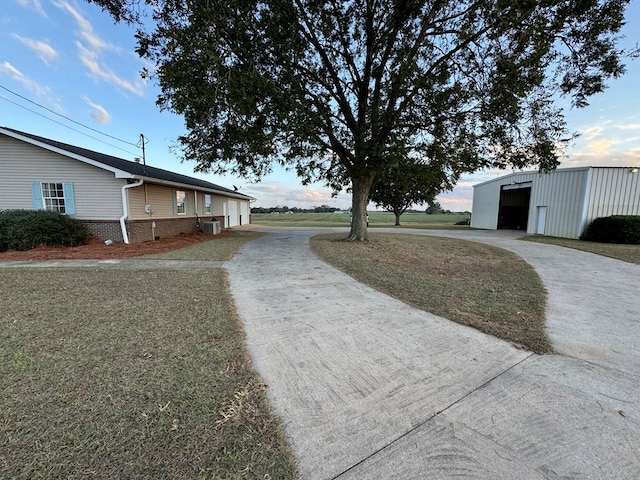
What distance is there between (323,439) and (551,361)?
2.52 m

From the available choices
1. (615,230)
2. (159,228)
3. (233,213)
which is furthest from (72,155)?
(615,230)

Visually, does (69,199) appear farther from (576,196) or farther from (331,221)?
(331,221)

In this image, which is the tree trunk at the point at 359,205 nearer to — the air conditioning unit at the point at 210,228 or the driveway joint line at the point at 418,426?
the air conditioning unit at the point at 210,228

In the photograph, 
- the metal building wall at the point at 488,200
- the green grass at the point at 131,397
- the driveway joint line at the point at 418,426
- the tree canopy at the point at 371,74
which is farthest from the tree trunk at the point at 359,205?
the metal building wall at the point at 488,200

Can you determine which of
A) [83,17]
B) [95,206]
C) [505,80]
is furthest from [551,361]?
[95,206]

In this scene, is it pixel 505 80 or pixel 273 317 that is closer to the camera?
pixel 273 317

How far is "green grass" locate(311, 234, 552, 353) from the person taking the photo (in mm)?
3773

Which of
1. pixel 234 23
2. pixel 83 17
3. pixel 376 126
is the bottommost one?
pixel 376 126

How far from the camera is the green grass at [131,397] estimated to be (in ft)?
5.20

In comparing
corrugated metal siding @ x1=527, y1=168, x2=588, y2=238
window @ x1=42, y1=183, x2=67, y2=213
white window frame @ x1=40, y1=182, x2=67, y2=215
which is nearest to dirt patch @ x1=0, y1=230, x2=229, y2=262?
white window frame @ x1=40, y1=182, x2=67, y2=215

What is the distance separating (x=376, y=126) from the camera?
9469 millimetres

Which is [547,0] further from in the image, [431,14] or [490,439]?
[490,439]

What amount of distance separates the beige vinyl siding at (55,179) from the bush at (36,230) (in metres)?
0.92

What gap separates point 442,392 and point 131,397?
Result: 2.46 m
